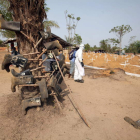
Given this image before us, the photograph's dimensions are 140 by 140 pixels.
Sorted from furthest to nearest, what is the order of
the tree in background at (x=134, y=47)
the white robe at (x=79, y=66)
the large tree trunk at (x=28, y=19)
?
the tree in background at (x=134, y=47) < the white robe at (x=79, y=66) < the large tree trunk at (x=28, y=19)

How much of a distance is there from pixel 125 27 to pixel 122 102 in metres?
29.2

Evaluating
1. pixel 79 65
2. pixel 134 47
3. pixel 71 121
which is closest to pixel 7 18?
pixel 79 65

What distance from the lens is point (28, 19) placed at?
294 centimetres

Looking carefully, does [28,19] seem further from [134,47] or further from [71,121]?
[134,47]

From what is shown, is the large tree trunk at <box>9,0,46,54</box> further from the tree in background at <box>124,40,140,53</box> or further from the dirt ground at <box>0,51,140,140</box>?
the tree in background at <box>124,40,140,53</box>

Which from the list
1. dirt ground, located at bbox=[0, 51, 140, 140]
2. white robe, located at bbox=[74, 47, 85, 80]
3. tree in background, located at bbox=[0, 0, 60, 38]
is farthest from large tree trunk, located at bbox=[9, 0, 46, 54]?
tree in background, located at bbox=[0, 0, 60, 38]

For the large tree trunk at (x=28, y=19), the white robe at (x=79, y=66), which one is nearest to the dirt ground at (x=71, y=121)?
the large tree trunk at (x=28, y=19)

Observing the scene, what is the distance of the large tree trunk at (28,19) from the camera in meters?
2.95

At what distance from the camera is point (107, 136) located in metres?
2.44

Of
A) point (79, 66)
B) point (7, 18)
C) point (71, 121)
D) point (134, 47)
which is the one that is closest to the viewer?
point (71, 121)

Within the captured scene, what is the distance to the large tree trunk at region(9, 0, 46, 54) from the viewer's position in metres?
2.95

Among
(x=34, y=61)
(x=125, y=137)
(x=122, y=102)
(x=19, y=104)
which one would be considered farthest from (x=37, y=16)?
(x=122, y=102)

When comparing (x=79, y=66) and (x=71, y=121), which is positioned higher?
(x=79, y=66)

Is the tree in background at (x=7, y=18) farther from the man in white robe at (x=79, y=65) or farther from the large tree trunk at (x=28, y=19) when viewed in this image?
the large tree trunk at (x=28, y=19)
